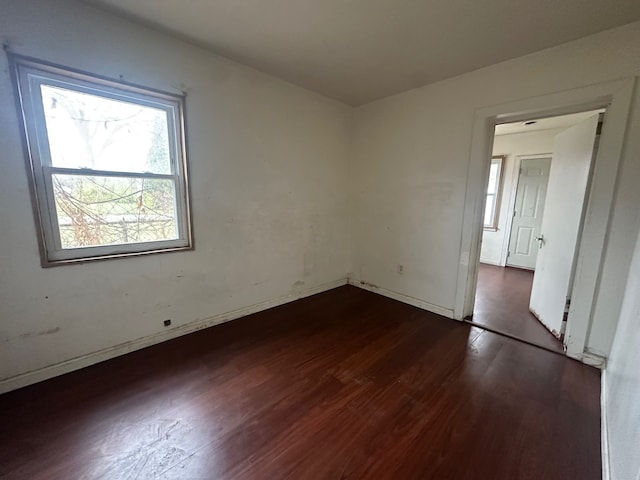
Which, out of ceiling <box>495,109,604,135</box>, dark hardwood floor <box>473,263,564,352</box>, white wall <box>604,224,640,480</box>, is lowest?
dark hardwood floor <box>473,263,564,352</box>

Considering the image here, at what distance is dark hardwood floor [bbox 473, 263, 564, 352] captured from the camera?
2.64 m

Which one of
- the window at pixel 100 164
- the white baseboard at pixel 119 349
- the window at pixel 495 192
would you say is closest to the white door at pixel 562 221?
the window at pixel 495 192

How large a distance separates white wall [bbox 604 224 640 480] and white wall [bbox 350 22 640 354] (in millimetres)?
313

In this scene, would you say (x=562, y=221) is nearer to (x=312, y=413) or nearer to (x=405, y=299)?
(x=405, y=299)

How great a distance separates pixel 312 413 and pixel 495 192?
556 cm

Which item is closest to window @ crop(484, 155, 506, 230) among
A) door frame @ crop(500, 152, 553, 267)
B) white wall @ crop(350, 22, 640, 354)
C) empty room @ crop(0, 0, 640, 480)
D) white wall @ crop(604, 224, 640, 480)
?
door frame @ crop(500, 152, 553, 267)

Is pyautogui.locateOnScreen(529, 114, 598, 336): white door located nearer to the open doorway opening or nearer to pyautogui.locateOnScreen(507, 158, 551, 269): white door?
the open doorway opening

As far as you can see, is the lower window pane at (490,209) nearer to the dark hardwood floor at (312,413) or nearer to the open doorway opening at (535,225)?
the open doorway opening at (535,225)

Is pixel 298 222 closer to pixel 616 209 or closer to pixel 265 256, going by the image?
pixel 265 256

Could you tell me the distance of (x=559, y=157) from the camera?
293cm

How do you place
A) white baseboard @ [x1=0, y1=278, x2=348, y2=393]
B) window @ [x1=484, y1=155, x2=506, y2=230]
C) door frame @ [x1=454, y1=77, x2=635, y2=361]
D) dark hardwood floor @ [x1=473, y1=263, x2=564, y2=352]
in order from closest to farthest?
1. white baseboard @ [x1=0, y1=278, x2=348, y2=393]
2. door frame @ [x1=454, y1=77, x2=635, y2=361]
3. dark hardwood floor @ [x1=473, y1=263, x2=564, y2=352]
4. window @ [x1=484, y1=155, x2=506, y2=230]

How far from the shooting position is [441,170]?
2.95 meters

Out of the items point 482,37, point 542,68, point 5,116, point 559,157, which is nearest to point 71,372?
point 5,116

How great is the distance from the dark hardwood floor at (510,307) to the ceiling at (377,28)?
101 inches
